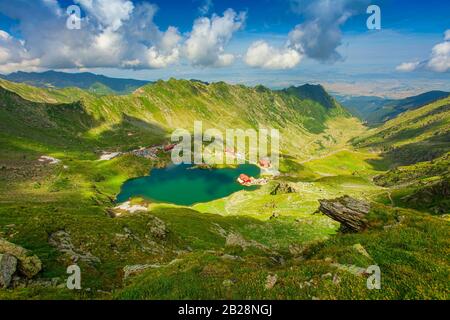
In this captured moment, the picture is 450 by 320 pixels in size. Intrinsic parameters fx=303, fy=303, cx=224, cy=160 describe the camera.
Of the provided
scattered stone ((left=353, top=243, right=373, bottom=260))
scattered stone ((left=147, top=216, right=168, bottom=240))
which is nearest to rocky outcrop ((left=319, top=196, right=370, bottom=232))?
scattered stone ((left=353, top=243, right=373, bottom=260))

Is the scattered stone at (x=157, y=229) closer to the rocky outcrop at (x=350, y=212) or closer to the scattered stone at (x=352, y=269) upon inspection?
the rocky outcrop at (x=350, y=212)

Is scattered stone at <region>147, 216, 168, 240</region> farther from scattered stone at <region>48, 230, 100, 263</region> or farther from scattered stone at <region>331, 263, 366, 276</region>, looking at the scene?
scattered stone at <region>331, 263, 366, 276</region>

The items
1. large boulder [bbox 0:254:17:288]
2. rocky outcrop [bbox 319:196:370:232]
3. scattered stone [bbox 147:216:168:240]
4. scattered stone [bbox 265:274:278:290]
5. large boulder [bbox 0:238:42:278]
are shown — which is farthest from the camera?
scattered stone [bbox 147:216:168:240]

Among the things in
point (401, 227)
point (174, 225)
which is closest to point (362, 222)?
point (401, 227)

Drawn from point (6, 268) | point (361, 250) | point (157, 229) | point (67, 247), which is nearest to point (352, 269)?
point (361, 250)

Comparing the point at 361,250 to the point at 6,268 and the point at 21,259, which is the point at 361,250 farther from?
the point at 21,259
